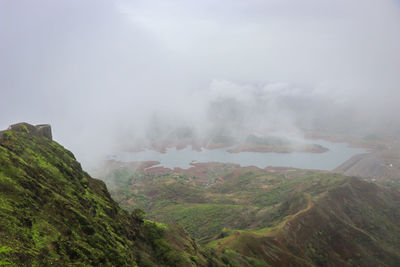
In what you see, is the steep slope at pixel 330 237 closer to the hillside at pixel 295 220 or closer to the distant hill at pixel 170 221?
the hillside at pixel 295 220

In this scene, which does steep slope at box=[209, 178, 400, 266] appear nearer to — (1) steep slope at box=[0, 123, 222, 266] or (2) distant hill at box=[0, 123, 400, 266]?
(2) distant hill at box=[0, 123, 400, 266]

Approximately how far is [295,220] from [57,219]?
171ft

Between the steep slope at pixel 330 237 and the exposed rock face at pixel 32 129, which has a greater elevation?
the exposed rock face at pixel 32 129

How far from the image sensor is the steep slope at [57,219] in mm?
10703

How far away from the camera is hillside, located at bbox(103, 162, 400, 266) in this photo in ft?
148

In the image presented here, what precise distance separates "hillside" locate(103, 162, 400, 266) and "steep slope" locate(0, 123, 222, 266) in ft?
69.0

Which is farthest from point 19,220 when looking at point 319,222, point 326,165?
→ point 326,165

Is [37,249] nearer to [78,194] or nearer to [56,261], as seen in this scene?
[56,261]

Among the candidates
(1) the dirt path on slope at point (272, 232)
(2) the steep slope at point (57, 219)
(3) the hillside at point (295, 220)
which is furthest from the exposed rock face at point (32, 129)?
(1) the dirt path on slope at point (272, 232)

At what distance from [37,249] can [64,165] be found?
11848 mm

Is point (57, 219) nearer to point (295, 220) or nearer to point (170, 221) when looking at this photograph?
point (295, 220)

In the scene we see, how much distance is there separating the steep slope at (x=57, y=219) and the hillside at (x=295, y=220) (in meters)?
21.0

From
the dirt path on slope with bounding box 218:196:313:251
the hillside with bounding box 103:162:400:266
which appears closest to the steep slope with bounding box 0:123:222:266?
the dirt path on slope with bounding box 218:196:313:251

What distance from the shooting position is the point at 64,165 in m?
20.9
